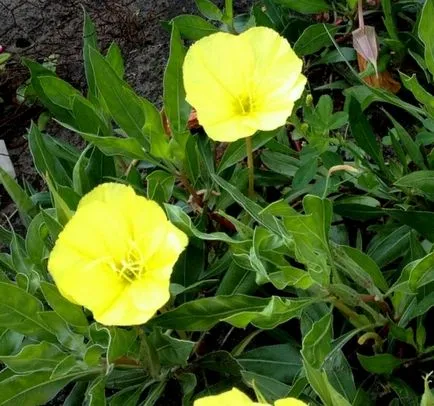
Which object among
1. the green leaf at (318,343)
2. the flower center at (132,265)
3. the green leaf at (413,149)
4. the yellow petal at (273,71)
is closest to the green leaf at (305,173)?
the green leaf at (413,149)

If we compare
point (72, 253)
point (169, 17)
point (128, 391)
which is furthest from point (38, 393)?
point (169, 17)

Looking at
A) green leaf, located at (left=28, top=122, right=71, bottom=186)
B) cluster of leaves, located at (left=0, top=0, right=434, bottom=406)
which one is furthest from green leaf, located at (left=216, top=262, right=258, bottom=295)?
green leaf, located at (left=28, top=122, right=71, bottom=186)

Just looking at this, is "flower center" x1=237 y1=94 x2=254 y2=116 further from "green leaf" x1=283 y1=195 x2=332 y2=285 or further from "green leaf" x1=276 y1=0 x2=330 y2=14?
"green leaf" x1=276 y1=0 x2=330 y2=14

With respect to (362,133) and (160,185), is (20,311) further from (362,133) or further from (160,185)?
(362,133)

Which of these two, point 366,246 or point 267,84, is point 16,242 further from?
point 366,246

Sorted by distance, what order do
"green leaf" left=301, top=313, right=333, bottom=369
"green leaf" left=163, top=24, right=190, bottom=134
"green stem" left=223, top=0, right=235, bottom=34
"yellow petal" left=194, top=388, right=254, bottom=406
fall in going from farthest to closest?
1. "green stem" left=223, top=0, right=235, bottom=34
2. "green leaf" left=163, top=24, right=190, bottom=134
3. "green leaf" left=301, top=313, right=333, bottom=369
4. "yellow petal" left=194, top=388, right=254, bottom=406

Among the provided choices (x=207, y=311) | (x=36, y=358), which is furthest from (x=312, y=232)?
(x=36, y=358)
